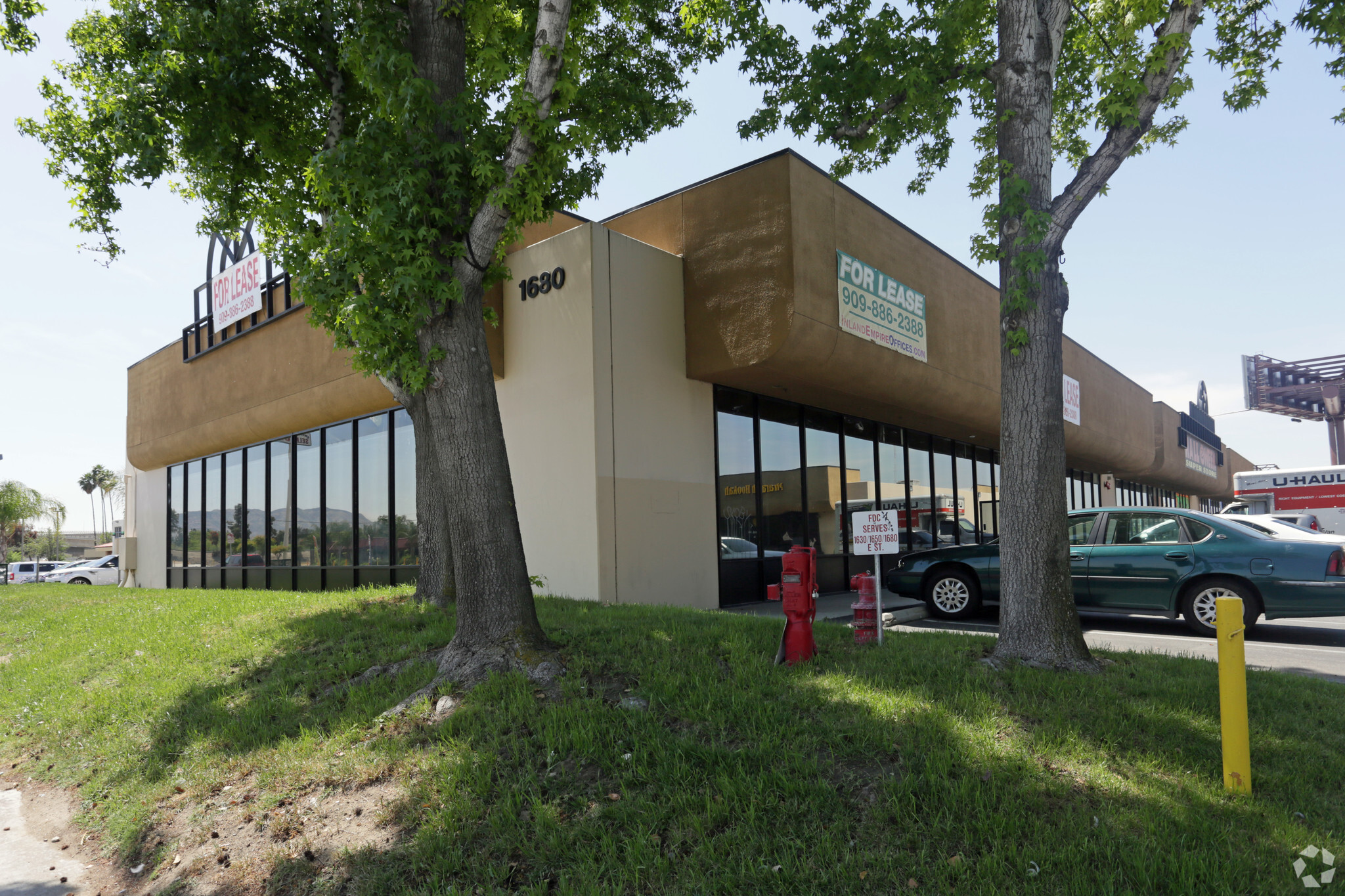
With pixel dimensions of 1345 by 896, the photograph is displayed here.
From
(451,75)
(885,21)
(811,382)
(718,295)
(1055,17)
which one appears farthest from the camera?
(811,382)

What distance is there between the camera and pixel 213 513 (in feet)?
66.8

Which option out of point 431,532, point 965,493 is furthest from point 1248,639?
point 965,493

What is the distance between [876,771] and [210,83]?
331 inches

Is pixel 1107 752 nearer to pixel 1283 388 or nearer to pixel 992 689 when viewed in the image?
pixel 992 689

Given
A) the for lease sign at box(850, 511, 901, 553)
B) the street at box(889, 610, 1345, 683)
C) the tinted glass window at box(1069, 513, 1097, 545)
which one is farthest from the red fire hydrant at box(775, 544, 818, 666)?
the tinted glass window at box(1069, 513, 1097, 545)

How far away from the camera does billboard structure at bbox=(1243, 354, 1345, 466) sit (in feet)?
193

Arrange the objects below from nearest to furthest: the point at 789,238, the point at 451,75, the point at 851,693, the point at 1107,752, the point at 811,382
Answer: the point at 1107,752 → the point at 851,693 → the point at 451,75 → the point at 789,238 → the point at 811,382

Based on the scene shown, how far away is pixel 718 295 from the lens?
1187cm

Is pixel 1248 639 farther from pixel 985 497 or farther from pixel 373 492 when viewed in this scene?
pixel 373 492

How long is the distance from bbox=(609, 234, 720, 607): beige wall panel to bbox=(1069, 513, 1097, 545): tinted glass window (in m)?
5.05

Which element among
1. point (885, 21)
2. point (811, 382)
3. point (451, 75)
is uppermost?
point (885, 21)

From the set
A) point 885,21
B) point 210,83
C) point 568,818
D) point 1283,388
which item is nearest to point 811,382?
point 885,21

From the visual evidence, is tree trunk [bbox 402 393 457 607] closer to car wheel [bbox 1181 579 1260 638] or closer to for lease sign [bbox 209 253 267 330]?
car wheel [bbox 1181 579 1260 638]

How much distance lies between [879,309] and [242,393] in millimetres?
13604
